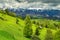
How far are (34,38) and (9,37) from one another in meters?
26.1

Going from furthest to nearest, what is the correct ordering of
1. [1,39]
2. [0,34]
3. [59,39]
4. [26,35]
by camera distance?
1. [26,35]
2. [59,39]
3. [0,34]
4. [1,39]

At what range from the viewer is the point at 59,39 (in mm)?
66812

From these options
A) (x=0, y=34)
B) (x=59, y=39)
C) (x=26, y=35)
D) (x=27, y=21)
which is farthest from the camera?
(x=27, y=21)

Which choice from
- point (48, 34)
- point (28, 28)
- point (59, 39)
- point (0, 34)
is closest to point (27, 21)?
point (28, 28)

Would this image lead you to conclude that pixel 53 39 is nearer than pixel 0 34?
No

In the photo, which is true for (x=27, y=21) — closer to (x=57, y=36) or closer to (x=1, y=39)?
(x=57, y=36)

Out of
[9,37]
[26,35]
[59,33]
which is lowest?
[26,35]

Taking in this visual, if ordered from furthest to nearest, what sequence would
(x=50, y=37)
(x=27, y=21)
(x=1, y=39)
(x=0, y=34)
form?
1. (x=27, y=21)
2. (x=50, y=37)
3. (x=0, y=34)
4. (x=1, y=39)

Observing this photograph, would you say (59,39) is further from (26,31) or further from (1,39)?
(1,39)

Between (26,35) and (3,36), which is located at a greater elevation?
(3,36)

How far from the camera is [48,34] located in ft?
240

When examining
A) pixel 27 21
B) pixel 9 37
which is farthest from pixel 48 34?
pixel 9 37

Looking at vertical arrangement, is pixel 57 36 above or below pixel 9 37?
below

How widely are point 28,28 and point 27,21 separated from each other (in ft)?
21.2
